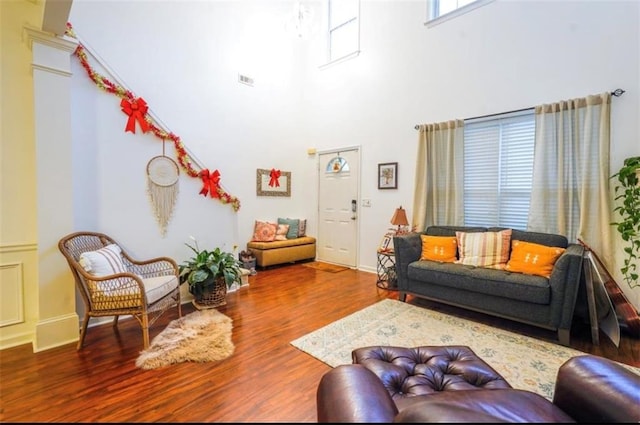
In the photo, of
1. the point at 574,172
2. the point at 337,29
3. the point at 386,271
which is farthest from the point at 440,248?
the point at 337,29

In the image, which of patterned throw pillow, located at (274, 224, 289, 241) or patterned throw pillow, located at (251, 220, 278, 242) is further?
patterned throw pillow, located at (274, 224, 289, 241)

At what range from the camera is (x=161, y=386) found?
1.86m

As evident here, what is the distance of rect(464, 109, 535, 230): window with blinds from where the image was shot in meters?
3.47

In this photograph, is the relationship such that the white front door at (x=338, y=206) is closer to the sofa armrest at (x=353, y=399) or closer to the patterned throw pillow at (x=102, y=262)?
the patterned throw pillow at (x=102, y=262)

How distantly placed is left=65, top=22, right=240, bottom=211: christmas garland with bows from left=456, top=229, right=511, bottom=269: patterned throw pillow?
2.83 m

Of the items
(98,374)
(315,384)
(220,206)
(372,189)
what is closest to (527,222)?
(372,189)

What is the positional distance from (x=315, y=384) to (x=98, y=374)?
147 cm

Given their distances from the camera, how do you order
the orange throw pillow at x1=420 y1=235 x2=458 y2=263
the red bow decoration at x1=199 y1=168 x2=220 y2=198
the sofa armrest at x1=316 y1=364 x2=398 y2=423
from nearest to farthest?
the sofa armrest at x1=316 y1=364 x2=398 y2=423, the orange throw pillow at x1=420 y1=235 x2=458 y2=263, the red bow decoration at x1=199 y1=168 x2=220 y2=198

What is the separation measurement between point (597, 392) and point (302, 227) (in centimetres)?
489

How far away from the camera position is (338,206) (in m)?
5.37

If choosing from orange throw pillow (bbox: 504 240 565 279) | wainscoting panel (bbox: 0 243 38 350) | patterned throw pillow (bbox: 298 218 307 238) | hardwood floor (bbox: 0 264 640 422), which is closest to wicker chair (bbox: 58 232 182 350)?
hardwood floor (bbox: 0 264 640 422)

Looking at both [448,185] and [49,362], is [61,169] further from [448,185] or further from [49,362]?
[448,185]

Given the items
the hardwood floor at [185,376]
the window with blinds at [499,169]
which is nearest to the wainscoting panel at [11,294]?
the hardwood floor at [185,376]

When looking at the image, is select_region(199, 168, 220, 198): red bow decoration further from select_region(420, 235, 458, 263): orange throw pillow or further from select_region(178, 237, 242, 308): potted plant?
select_region(420, 235, 458, 263): orange throw pillow
